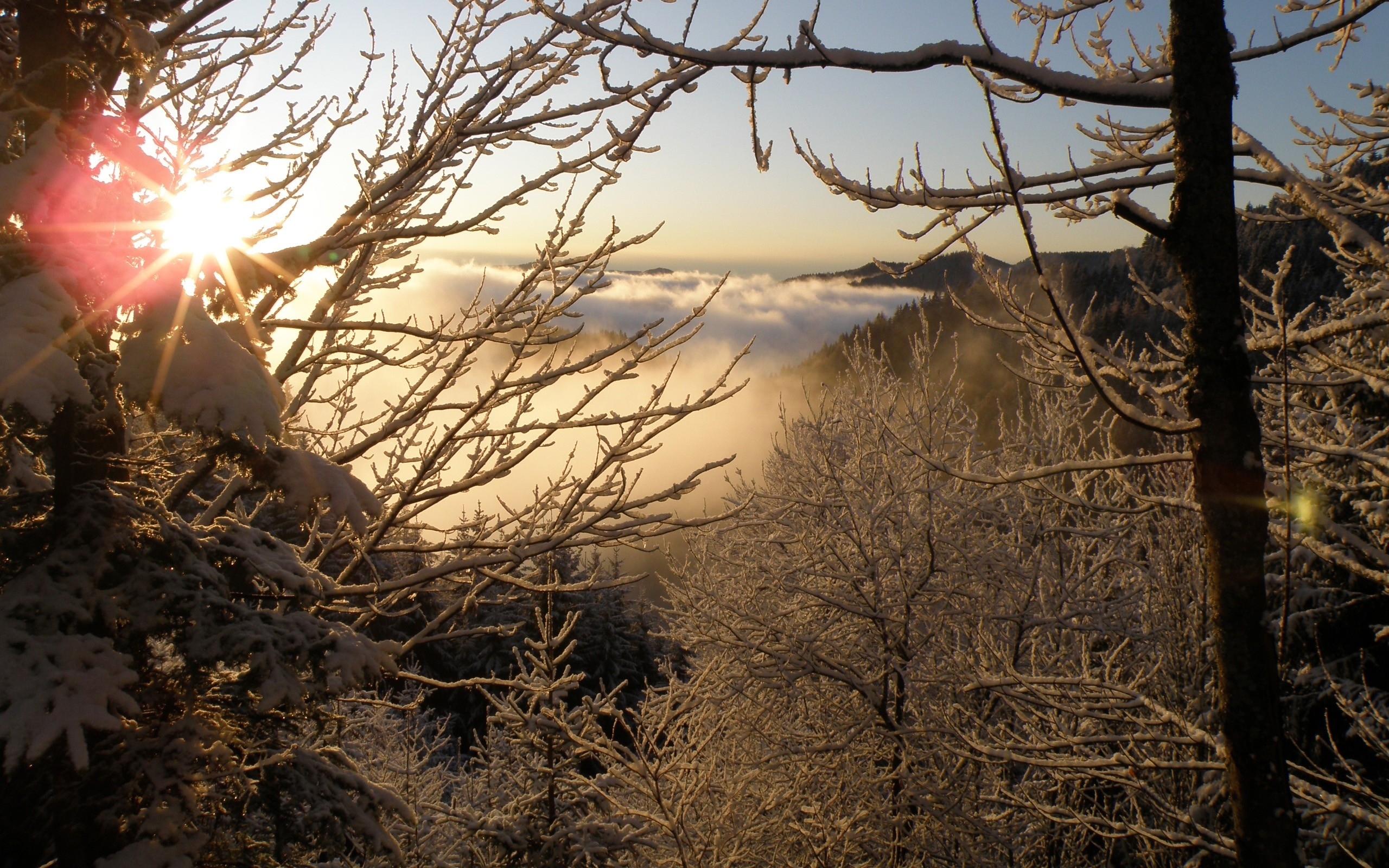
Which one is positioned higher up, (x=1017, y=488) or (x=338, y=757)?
(x=1017, y=488)

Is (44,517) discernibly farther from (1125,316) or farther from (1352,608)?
(1125,316)

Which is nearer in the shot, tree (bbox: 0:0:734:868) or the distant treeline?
tree (bbox: 0:0:734:868)

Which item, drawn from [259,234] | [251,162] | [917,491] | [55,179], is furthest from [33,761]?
[917,491]

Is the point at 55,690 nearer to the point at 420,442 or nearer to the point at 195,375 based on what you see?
the point at 195,375

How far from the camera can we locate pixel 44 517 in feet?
10.2

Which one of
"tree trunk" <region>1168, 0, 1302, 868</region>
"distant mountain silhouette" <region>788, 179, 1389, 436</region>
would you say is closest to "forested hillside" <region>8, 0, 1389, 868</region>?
"tree trunk" <region>1168, 0, 1302, 868</region>

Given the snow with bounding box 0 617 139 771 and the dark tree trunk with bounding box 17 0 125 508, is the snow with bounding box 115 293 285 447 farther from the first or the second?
the snow with bounding box 0 617 139 771

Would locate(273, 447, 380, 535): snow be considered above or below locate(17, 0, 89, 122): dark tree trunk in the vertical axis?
below

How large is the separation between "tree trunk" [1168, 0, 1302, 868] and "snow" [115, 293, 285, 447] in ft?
9.35

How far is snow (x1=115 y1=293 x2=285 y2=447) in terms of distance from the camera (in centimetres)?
251

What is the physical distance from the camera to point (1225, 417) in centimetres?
212

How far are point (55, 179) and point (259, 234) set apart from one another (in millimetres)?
1844

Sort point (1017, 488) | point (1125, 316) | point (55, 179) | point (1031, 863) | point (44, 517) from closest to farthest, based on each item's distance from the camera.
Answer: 1. point (55, 179)
2. point (44, 517)
3. point (1031, 863)
4. point (1017, 488)
5. point (1125, 316)

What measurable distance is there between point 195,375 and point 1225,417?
3.20m
